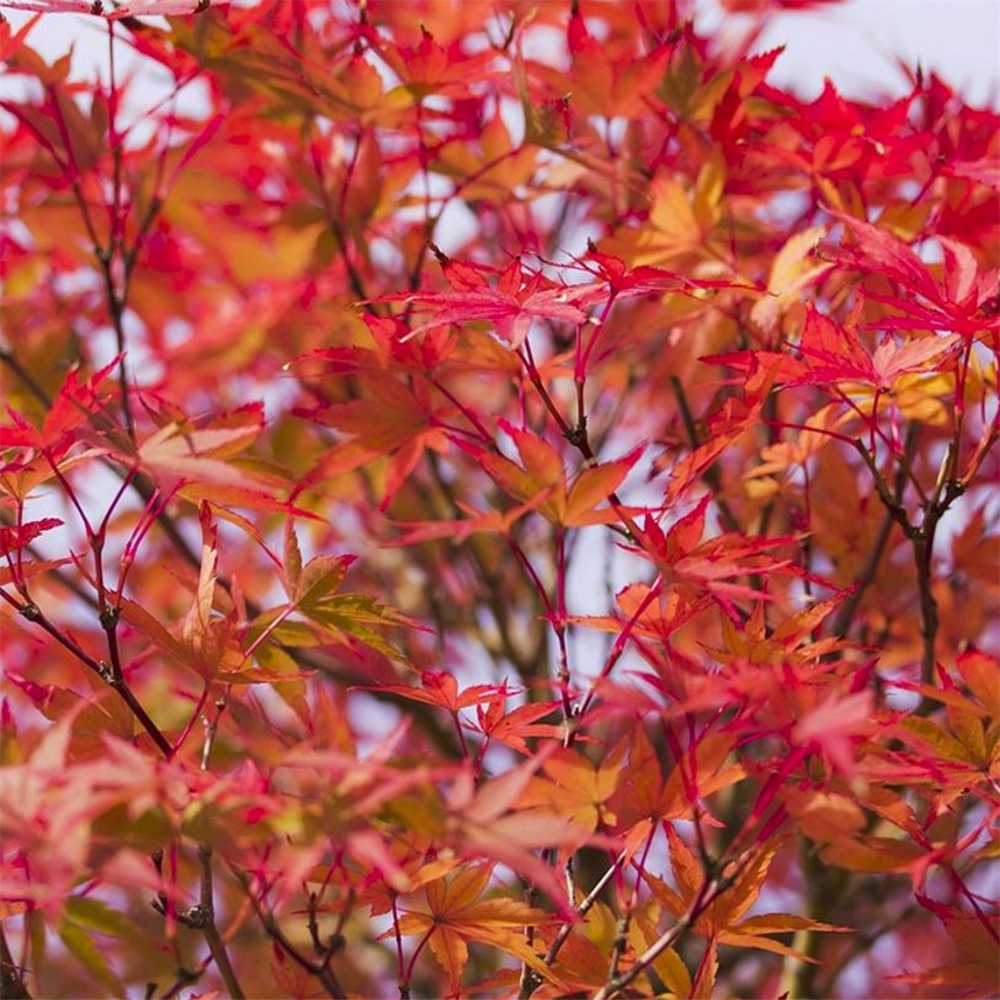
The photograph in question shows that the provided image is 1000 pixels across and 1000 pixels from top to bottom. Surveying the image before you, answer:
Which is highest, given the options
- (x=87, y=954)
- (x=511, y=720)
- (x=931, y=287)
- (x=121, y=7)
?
(x=121, y=7)

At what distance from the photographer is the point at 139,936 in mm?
557

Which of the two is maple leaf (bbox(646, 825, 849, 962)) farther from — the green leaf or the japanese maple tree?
the green leaf

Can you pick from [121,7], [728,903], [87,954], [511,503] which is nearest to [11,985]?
[87,954]

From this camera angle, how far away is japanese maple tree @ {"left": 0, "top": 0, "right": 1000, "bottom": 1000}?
0.62 meters

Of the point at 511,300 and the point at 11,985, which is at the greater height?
the point at 511,300

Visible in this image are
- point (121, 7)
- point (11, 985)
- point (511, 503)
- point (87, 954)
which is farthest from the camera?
point (511, 503)

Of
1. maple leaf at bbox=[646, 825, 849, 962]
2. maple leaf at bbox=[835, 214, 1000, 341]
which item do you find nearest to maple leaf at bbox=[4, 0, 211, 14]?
maple leaf at bbox=[835, 214, 1000, 341]

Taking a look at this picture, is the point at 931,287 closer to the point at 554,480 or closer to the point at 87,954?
the point at 554,480

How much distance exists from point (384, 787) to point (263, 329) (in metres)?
1.12

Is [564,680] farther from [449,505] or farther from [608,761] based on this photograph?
[449,505]

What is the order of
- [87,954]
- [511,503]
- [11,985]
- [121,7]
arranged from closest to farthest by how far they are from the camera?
[87,954] → [11,985] → [121,7] → [511,503]

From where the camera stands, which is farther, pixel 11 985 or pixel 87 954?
pixel 11 985

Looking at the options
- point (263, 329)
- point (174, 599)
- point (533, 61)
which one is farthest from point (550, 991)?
point (174, 599)

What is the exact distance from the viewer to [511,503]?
59.4 inches
